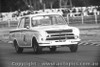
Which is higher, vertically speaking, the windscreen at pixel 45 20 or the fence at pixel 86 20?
the windscreen at pixel 45 20

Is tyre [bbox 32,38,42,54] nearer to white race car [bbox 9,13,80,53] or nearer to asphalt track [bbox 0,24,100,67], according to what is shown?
white race car [bbox 9,13,80,53]

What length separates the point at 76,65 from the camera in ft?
41.5

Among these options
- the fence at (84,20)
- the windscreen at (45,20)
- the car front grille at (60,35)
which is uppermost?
the windscreen at (45,20)

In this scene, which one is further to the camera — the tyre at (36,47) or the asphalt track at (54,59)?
the tyre at (36,47)

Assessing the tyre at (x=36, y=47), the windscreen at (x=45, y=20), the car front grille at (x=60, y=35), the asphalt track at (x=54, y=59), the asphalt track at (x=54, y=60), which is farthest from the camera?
the windscreen at (x=45, y=20)

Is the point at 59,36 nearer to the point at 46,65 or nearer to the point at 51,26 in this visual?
the point at 51,26

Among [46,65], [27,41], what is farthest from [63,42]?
[46,65]

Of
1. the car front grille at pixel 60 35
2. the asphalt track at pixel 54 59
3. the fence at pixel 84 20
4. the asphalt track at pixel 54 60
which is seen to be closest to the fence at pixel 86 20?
the fence at pixel 84 20

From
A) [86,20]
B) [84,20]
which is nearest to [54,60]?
[86,20]

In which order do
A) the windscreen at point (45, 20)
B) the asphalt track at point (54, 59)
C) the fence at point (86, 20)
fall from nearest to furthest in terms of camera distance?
the asphalt track at point (54, 59)
the windscreen at point (45, 20)
the fence at point (86, 20)

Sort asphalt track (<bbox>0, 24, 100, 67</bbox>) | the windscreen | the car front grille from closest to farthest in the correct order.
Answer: asphalt track (<bbox>0, 24, 100, 67</bbox>) → the car front grille → the windscreen

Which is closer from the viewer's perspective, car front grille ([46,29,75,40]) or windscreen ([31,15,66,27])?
car front grille ([46,29,75,40])

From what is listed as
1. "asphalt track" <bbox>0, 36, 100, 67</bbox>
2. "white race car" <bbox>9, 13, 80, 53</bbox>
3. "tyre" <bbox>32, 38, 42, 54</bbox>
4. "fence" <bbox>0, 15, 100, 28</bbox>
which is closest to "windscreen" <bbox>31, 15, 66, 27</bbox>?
"white race car" <bbox>9, 13, 80, 53</bbox>

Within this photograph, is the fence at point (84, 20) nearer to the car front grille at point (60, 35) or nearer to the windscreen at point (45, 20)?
the windscreen at point (45, 20)
